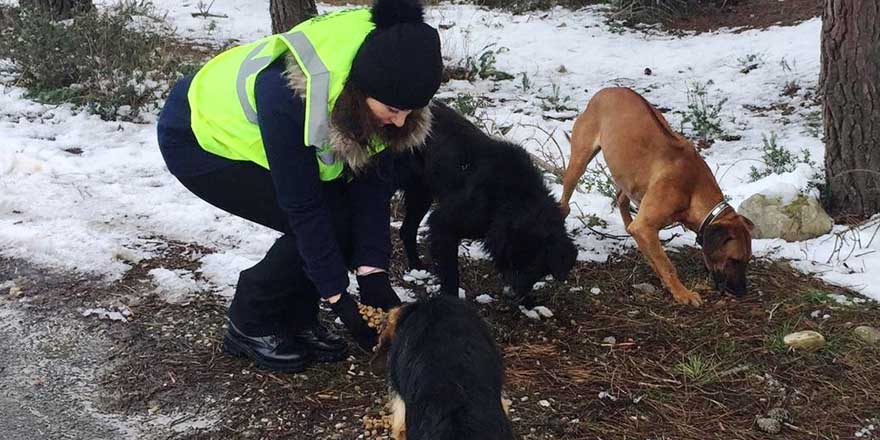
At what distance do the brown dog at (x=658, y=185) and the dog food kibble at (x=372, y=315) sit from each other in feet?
6.09

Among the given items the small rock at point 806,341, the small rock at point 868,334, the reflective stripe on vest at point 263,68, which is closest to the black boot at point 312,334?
the reflective stripe on vest at point 263,68

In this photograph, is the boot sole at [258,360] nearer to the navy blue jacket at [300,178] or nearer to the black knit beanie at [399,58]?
the navy blue jacket at [300,178]

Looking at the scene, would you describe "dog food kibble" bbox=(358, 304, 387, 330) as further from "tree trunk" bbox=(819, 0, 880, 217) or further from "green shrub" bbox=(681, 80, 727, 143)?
"green shrub" bbox=(681, 80, 727, 143)

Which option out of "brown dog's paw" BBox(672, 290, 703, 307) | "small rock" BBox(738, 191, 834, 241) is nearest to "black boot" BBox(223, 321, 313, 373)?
"brown dog's paw" BBox(672, 290, 703, 307)

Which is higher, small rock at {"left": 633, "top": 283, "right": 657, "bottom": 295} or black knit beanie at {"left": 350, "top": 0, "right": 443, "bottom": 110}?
black knit beanie at {"left": 350, "top": 0, "right": 443, "bottom": 110}

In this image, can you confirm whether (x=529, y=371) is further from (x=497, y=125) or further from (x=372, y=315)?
(x=497, y=125)

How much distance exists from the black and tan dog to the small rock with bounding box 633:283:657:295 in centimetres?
193

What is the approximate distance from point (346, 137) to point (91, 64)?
5.44m

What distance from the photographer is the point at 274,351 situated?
354 cm

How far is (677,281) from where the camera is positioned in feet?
14.5

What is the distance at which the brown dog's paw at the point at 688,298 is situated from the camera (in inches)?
170

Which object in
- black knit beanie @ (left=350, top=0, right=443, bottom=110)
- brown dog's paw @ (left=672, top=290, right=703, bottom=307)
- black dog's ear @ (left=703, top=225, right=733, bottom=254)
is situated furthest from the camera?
black dog's ear @ (left=703, top=225, right=733, bottom=254)

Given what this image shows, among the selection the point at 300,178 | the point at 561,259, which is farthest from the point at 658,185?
the point at 300,178

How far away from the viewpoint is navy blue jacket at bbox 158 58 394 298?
295cm
